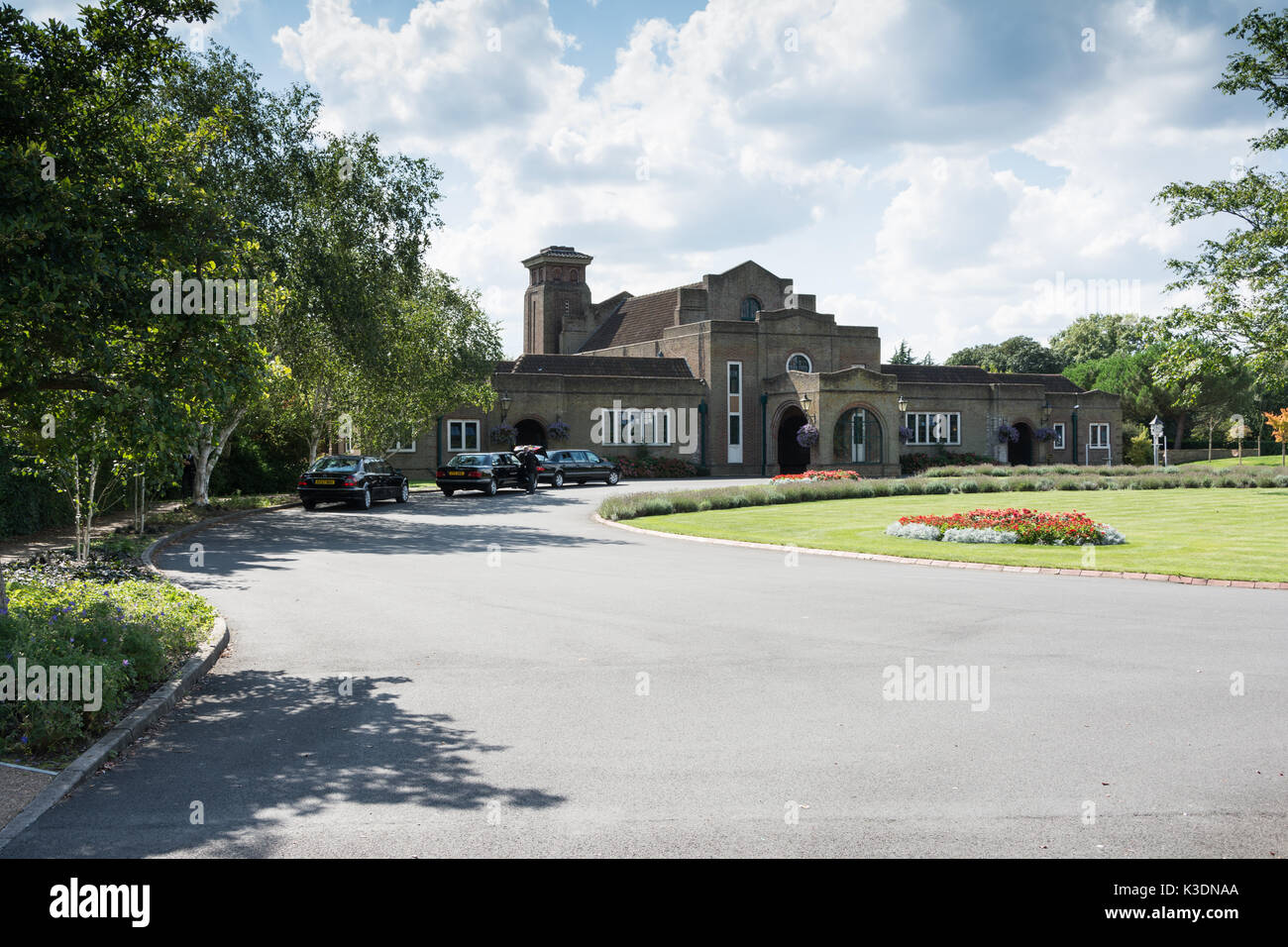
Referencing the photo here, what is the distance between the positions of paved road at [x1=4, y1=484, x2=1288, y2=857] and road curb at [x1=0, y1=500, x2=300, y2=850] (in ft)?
0.37

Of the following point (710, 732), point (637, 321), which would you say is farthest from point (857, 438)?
point (710, 732)

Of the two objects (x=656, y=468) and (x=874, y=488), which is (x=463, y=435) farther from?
(x=874, y=488)

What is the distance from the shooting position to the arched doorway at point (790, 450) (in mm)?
57125

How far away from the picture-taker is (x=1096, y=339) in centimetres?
10431

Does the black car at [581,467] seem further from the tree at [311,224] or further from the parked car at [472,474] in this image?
the tree at [311,224]

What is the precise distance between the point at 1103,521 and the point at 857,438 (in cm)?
2984

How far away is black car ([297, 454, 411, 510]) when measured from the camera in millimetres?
28719

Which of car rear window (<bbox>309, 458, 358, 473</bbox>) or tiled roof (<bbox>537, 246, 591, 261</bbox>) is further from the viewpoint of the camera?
tiled roof (<bbox>537, 246, 591, 261</bbox>)

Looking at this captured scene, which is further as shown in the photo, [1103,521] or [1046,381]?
[1046,381]

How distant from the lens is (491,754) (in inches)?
239

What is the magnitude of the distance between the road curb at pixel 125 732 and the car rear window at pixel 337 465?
19033 mm

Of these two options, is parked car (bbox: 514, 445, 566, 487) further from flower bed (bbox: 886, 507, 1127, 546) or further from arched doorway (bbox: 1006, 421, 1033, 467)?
arched doorway (bbox: 1006, 421, 1033, 467)

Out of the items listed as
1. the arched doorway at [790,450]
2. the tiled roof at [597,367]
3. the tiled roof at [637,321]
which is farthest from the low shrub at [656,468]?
the tiled roof at [637,321]

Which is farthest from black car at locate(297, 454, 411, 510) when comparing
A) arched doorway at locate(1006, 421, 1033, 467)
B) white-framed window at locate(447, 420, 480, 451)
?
arched doorway at locate(1006, 421, 1033, 467)
